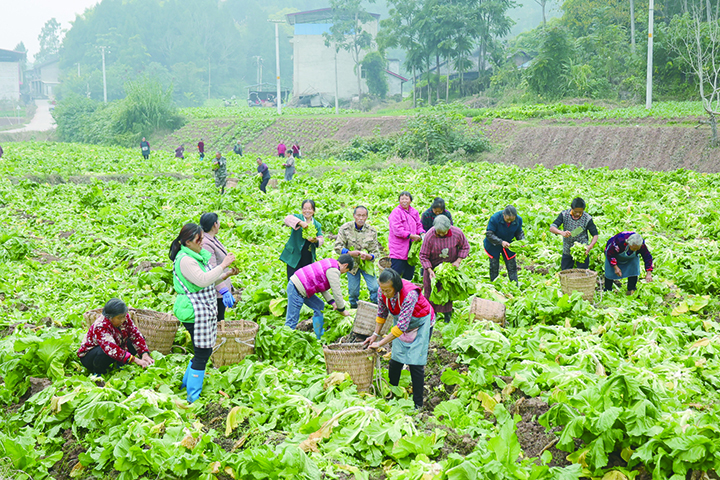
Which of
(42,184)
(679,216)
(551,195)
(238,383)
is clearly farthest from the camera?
(42,184)

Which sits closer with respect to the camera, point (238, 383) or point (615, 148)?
point (238, 383)

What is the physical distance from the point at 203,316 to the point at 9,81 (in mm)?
105720

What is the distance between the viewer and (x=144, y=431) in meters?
4.58

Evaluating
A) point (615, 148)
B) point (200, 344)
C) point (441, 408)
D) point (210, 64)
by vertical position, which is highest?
point (210, 64)

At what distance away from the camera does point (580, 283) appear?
26.8ft

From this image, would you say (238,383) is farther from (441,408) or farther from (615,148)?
(615,148)

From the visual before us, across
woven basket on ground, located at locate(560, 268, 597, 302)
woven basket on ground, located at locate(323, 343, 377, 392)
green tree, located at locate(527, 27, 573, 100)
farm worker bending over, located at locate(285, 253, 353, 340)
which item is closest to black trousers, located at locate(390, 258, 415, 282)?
farm worker bending over, located at locate(285, 253, 353, 340)

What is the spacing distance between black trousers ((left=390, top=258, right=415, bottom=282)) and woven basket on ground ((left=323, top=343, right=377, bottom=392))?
2.83 meters

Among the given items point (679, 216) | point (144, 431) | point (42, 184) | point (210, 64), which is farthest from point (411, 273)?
point (210, 64)

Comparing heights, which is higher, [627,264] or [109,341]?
[627,264]

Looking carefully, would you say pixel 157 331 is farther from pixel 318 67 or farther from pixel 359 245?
pixel 318 67

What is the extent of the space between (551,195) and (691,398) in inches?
488

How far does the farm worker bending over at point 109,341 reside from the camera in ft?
18.2

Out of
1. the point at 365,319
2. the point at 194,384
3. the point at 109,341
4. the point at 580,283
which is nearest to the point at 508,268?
the point at 580,283
